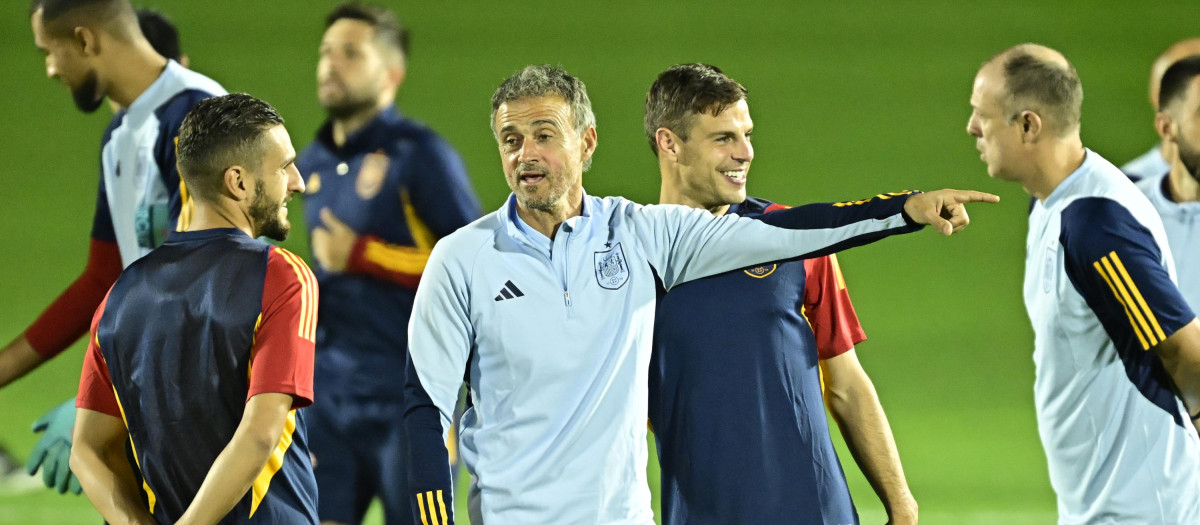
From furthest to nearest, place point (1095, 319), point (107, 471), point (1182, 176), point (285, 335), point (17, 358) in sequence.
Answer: point (1182, 176) → point (17, 358) → point (1095, 319) → point (107, 471) → point (285, 335)

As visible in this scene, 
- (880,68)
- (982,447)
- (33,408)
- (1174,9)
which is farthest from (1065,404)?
(33,408)

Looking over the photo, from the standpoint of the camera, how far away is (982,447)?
6129 mm

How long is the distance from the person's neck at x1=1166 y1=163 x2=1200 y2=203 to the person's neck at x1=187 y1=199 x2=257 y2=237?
10.3 feet

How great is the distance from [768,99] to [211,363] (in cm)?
477

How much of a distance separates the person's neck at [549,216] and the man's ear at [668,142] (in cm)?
42

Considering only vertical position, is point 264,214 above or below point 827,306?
above

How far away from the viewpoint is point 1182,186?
165 inches

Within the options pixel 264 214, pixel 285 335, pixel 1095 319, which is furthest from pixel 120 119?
pixel 1095 319

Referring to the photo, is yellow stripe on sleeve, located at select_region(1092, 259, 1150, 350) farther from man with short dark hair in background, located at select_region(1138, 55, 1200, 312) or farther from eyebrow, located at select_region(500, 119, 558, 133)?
eyebrow, located at select_region(500, 119, 558, 133)

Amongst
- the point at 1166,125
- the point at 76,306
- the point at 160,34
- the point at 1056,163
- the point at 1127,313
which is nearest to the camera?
the point at 1127,313

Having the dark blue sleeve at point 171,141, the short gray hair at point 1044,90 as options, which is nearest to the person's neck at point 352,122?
the dark blue sleeve at point 171,141

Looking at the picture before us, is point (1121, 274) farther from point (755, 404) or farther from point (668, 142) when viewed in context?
point (668, 142)

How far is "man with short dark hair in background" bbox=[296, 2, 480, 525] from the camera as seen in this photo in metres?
3.86

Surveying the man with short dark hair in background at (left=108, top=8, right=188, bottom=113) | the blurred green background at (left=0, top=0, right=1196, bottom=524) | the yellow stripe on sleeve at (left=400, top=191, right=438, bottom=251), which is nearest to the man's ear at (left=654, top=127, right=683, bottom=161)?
the yellow stripe on sleeve at (left=400, top=191, right=438, bottom=251)
